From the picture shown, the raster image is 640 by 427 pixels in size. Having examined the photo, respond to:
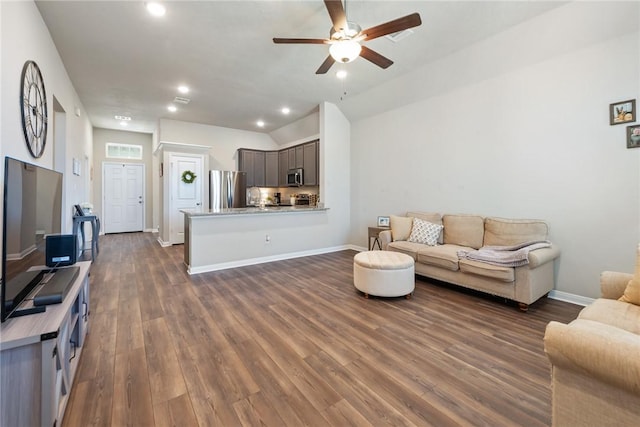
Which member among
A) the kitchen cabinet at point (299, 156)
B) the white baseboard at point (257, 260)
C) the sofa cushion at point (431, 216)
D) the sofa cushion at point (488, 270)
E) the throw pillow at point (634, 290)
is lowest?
the white baseboard at point (257, 260)

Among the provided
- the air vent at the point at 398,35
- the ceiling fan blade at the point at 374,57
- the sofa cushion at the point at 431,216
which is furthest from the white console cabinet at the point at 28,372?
the sofa cushion at the point at 431,216

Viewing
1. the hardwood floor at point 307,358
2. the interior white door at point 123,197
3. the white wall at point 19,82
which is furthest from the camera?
the interior white door at point 123,197

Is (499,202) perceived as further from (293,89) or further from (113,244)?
(113,244)

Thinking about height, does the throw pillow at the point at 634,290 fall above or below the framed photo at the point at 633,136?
below

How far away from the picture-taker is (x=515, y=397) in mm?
1560

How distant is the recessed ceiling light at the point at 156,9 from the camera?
8.38 feet

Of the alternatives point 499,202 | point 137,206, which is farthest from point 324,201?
point 137,206

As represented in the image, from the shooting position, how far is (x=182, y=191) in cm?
643

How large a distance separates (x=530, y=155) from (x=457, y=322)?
2.28 meters

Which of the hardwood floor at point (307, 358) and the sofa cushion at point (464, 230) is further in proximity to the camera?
the sofa cushion at point (464, 230)

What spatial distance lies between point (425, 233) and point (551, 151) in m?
1.73

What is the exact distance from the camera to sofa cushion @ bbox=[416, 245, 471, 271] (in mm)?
3220

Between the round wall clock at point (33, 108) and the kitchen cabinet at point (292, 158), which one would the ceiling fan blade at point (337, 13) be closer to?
the round wall clock at point (33, 108)

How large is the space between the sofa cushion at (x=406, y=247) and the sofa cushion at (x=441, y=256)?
6cm
